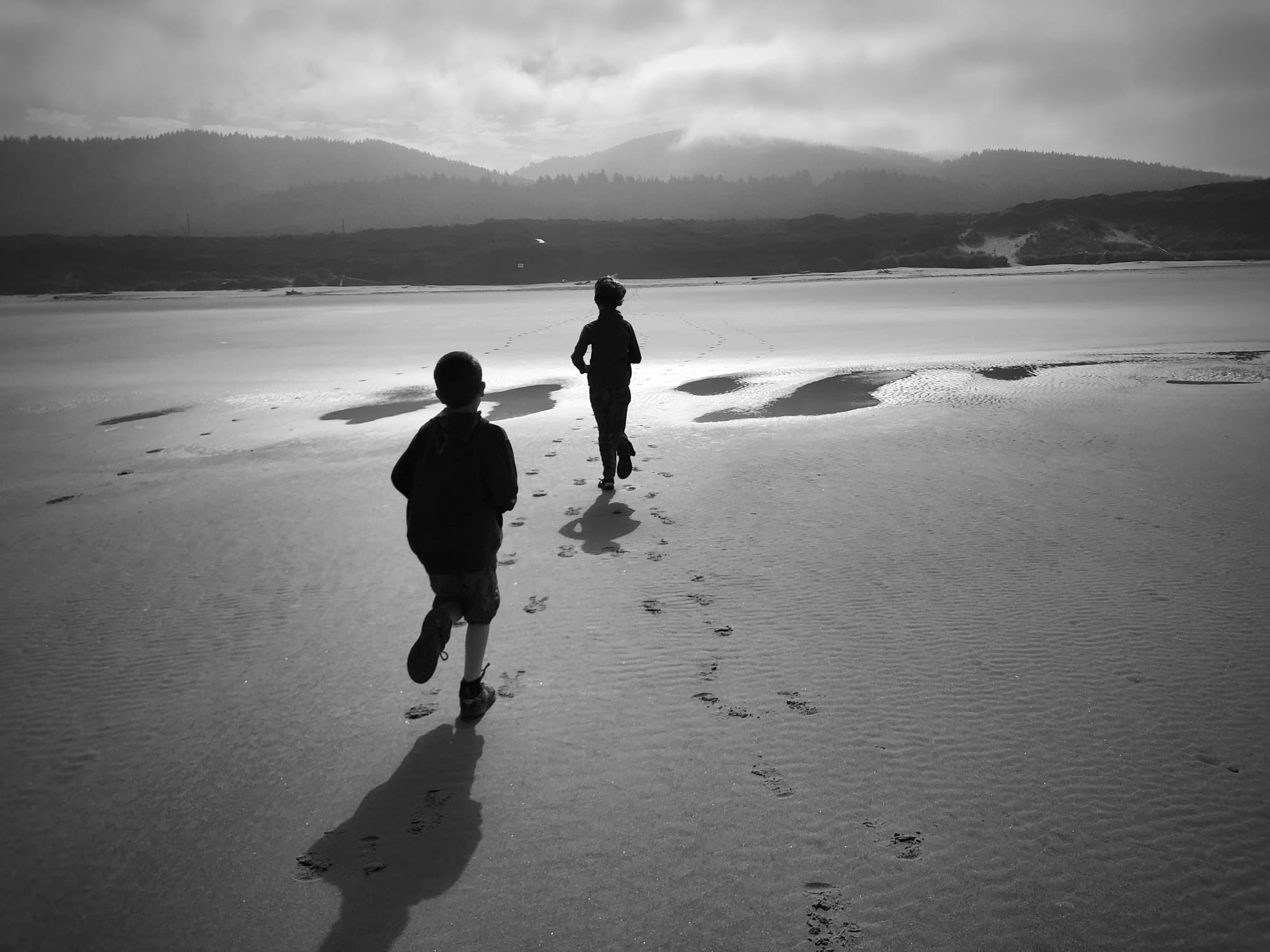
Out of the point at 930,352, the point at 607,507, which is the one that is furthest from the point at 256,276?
the point at 607,507

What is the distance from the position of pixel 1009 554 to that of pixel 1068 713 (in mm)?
2013

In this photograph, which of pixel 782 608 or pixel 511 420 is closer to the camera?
pixel 782 608

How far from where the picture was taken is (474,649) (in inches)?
142

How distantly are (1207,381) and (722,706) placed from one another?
10.6 metres

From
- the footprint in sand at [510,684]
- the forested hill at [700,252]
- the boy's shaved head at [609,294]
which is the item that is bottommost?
the footprint in sand at [510,684]

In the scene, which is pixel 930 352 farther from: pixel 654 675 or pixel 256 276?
pixel 256 276

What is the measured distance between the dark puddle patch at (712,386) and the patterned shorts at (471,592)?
27.2ft

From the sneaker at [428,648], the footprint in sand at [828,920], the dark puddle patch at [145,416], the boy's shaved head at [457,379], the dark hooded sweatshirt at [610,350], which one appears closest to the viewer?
the footprint in sand at [828,920]

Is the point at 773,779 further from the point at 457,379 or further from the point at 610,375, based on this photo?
the point at 610,375

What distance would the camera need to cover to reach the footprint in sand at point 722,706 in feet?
11.6

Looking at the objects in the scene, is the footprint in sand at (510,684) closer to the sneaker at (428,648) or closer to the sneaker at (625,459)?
the sneaker at (428,648)

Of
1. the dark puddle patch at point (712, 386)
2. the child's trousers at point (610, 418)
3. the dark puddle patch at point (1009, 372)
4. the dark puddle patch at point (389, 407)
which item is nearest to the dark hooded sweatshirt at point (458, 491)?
the child's trousers at point (610, 418)

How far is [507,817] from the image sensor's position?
293 centimetres

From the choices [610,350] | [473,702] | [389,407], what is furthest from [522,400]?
[473,702]
